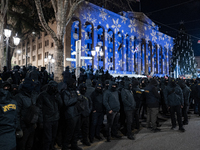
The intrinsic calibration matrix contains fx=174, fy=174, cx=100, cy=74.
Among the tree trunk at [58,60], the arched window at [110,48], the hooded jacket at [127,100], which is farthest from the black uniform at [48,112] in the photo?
the arched window at [110,48]

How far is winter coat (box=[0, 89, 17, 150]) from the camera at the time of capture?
2.84 m

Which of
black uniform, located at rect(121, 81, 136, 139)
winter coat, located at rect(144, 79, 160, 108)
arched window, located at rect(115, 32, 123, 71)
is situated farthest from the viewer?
arched window, located at rect(115, 32, 123, 71)

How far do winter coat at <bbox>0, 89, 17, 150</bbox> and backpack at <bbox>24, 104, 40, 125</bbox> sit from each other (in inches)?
31.2

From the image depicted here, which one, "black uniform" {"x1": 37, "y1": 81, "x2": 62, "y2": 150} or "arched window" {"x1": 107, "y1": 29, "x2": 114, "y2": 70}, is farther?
"arched window" {"x1": 107, "y1": 29, "x2": 114, "y2": 70}

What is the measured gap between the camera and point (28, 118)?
151 inches

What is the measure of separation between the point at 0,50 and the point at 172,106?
1360 centimetres

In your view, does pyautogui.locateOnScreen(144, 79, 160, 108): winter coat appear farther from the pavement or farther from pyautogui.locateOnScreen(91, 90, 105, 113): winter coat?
pyautogui.locateOnScreen(91, 90, 105, 113): winter coat

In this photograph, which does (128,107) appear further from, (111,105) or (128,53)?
(128,53)

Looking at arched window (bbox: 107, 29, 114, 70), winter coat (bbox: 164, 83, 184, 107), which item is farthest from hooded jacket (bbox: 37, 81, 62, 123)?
arched window (bbox: 107, 29, 114, 70)

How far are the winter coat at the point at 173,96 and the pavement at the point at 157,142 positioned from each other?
1.06 meters

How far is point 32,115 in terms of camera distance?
3865 mm

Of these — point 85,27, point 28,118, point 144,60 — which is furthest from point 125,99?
point 144,60

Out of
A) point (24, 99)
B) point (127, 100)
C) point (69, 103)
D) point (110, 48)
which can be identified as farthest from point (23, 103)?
point (110, 48)

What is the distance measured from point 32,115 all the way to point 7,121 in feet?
3.19
